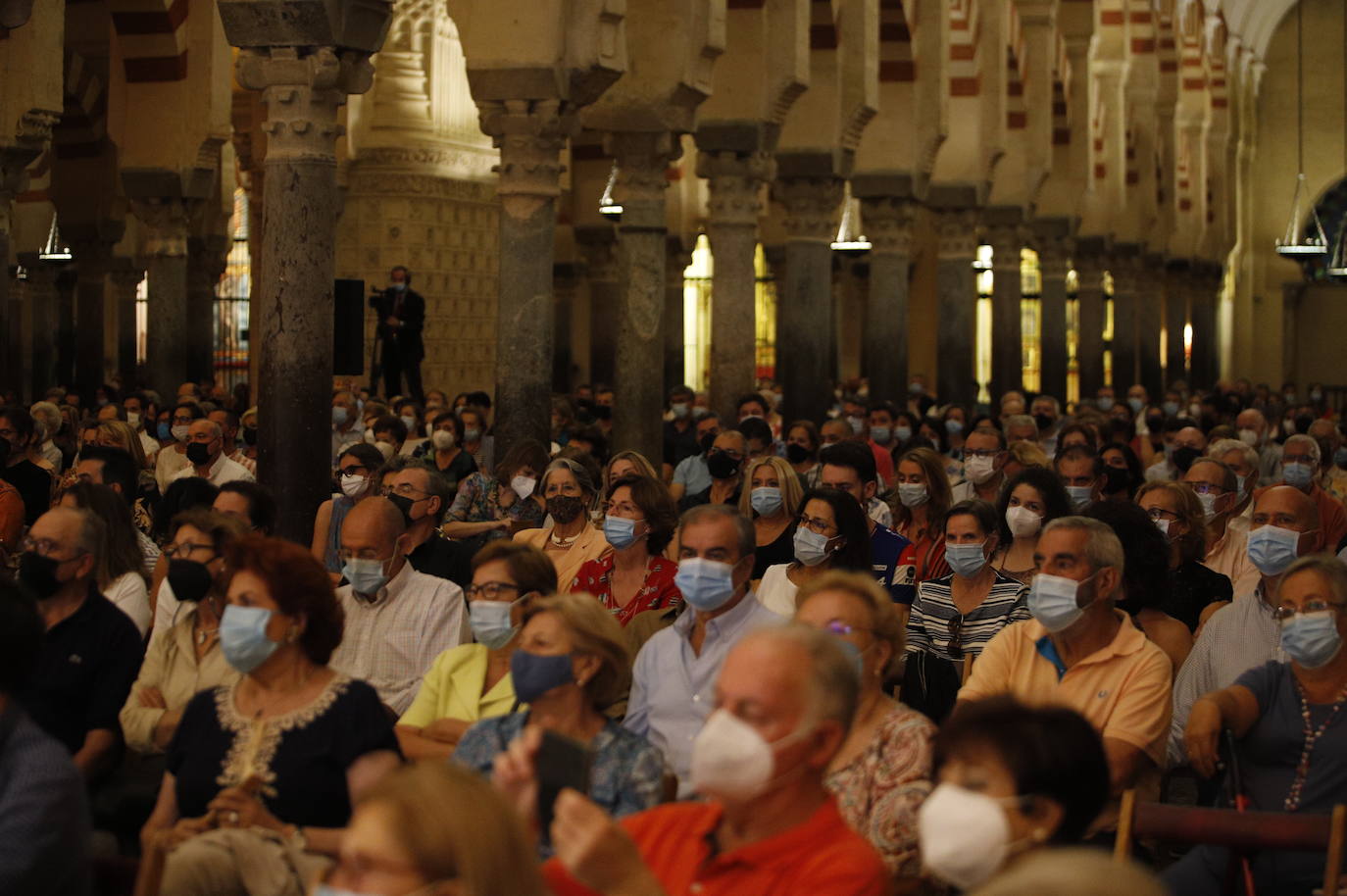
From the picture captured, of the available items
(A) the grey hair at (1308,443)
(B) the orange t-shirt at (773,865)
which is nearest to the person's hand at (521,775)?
(B) the orange t-shirt at (773,865)

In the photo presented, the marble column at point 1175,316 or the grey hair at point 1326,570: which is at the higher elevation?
the marble column at point 1175,316

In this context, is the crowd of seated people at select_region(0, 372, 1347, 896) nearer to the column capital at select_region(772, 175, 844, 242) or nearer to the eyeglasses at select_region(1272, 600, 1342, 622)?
the eyeglasses at select_region(1272, 600, 1342, 622)

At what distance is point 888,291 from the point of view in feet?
64.3

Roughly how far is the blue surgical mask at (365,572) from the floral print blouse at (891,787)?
1972mm

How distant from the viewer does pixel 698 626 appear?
205 inches

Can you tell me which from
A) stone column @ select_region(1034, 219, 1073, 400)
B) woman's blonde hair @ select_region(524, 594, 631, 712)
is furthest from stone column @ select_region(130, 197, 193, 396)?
stone column @ select_region(1034, 219, 1073, 400)

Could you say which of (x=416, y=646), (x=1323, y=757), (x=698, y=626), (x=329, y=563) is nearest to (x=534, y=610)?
(x=698, y=626)

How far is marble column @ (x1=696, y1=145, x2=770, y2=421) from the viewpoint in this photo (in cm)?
1511

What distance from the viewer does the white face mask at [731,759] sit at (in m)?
3.03

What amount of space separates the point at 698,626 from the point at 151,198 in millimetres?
12219

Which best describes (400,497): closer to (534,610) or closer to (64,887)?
(534,610)

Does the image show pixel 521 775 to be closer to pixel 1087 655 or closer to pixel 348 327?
pixel 1087 655

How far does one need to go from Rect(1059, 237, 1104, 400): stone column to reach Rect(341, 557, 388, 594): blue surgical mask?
26.1 m

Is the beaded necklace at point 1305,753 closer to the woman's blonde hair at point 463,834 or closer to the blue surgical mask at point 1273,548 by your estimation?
the blue surgical mask at point 1273,548
